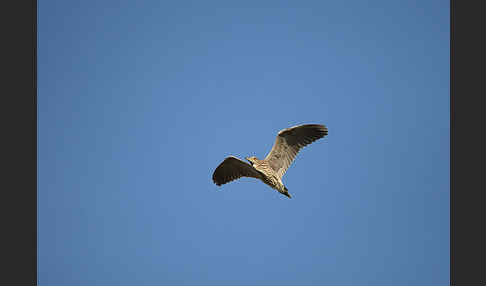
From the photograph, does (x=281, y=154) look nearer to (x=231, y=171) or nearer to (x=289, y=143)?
(x=289, y=143)

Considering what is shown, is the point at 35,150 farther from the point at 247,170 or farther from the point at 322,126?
the point at 322,126

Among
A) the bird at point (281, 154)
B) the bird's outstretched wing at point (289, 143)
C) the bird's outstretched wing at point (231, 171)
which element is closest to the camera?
the bird's outstretched wing at point (231, 171)

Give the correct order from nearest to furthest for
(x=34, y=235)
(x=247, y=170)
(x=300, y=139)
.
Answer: (x=34, y=235) < (x=247, y=170) < (x=300, y=139)

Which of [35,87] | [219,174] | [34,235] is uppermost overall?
[35,87]

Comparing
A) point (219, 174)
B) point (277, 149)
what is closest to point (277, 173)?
point (277, 149)

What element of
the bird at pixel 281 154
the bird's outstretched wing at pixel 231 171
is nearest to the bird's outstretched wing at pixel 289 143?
the bird at pixel 281 154

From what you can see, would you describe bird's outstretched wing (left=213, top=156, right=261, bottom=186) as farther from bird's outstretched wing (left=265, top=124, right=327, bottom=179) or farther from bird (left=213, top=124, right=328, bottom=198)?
bird's outstretched wing (left=265, top=124, right=327, bottom=179)

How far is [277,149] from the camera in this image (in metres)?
9.91

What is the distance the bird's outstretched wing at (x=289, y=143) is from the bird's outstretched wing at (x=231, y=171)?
23.2 inches

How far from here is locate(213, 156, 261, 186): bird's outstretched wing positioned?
9164 millimetres

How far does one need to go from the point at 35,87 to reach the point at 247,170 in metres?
4.13

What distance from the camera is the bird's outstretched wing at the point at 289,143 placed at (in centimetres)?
988

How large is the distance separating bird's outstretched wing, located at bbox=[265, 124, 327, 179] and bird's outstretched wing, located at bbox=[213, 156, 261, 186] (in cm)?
59

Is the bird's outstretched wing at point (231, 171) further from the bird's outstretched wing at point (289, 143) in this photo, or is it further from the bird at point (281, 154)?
the bird's outstretched wing at point (289, 143)
